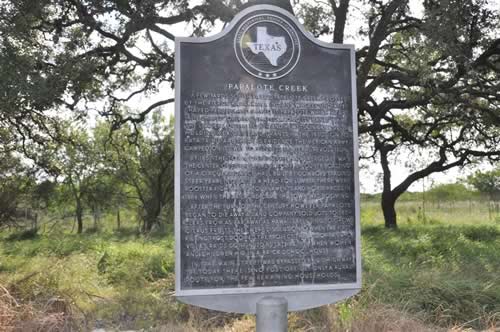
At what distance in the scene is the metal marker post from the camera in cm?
475

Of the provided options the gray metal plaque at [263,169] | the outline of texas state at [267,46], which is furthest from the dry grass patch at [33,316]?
the outline of texas state at [267,46]

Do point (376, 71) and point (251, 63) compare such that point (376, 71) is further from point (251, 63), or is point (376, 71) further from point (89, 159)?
point (89, 159)

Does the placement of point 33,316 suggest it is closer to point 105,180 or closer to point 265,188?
point 265,188

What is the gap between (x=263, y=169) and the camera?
196 inches

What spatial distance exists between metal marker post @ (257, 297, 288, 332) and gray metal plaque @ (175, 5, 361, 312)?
13 centimetres

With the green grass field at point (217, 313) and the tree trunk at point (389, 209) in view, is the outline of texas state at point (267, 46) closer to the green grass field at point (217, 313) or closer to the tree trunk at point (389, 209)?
the green grass field at point (217, 313)

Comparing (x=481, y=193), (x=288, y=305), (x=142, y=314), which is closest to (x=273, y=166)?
(x=288, y=305)

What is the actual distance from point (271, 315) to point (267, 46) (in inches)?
97.6

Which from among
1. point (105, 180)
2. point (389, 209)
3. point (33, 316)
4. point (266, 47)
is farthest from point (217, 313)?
point (105, 180)

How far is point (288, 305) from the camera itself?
16.2ft

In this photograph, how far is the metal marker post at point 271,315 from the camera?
4.75 m

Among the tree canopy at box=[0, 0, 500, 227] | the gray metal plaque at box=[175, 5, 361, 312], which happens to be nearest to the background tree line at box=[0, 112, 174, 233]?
the tree canopy at box=[0, 0, 500, 227]

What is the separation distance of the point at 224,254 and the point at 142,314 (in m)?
3.02

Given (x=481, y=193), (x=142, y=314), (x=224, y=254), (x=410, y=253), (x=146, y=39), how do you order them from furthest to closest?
(x=481, y=193), (x=146, y=39), (x=410, y=253), (x=142, y=314), (x=224, y=254)
